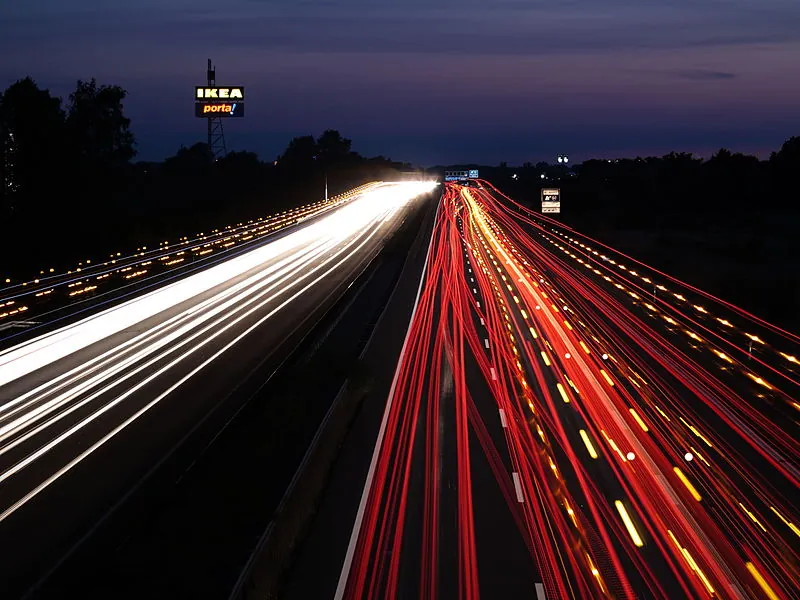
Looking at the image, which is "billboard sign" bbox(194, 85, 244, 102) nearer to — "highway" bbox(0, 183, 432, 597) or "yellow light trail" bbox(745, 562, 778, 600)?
"highway" bbox(0, 183, 432, 597)

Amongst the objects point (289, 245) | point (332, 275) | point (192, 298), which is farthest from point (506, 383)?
point (289, 245)

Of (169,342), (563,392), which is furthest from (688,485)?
(169,342)

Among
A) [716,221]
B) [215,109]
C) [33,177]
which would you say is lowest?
[716,221]

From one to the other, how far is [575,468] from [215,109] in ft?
309

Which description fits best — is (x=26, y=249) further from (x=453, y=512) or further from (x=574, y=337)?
(x=453, y=512)

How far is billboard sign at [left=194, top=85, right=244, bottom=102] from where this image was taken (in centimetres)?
10388

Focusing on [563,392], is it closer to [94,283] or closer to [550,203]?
[94,283]

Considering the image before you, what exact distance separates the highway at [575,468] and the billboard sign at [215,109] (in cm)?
7947

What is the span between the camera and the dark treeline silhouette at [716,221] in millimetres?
36250

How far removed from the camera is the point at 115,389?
20.1 meters

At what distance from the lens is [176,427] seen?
1759 centimetres

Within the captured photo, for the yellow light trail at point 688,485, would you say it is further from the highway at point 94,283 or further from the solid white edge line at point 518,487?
the highway at point 94,283

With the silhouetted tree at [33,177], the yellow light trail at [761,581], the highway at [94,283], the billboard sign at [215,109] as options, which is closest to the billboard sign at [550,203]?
the highway at [94,283]

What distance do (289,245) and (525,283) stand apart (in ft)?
67.5
